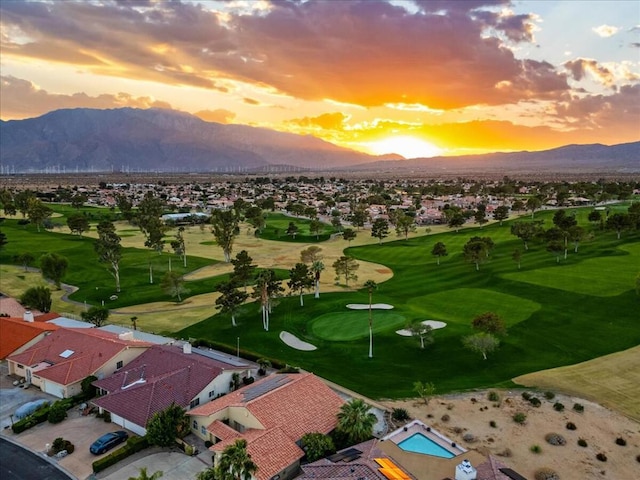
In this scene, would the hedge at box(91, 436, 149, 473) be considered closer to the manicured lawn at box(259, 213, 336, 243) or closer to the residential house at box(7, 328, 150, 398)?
the residential house at box(7, 328, 150, 398)

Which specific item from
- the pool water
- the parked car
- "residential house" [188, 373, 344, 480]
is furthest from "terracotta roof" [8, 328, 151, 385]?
the pool water

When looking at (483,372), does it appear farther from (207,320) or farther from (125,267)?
(125,267)

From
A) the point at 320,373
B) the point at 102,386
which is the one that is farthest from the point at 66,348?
the point at 320,373

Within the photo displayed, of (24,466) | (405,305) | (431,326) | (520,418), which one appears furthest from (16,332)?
(520,418)

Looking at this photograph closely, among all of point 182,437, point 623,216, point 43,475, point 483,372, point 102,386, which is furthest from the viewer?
point 623,216

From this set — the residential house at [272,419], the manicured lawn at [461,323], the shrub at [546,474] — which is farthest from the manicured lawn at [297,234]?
the shrub at [546,474]

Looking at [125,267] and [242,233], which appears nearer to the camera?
[125,267]
